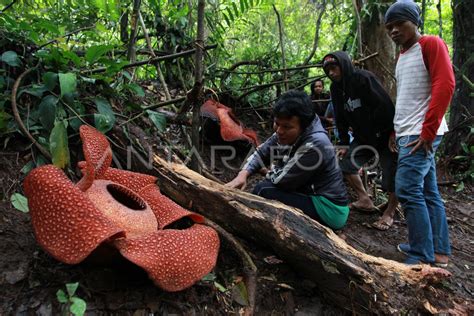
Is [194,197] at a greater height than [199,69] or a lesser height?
lesser

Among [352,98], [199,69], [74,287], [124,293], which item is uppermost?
[199,69]

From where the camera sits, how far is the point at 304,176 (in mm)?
2896

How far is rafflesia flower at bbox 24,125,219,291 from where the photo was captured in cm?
156

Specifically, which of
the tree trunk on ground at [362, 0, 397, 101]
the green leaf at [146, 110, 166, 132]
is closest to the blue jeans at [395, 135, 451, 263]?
the green leaf at [146, 110, 166, 132]

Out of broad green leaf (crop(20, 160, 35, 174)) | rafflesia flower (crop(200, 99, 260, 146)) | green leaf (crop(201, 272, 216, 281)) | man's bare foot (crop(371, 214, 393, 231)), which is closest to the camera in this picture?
green leaf (crop(201, 272, 216, 281))

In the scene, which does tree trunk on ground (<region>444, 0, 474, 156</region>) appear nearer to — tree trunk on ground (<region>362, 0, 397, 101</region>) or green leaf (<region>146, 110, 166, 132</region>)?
tree trunk on ground (<region>362, 0, 397, 101</region>)

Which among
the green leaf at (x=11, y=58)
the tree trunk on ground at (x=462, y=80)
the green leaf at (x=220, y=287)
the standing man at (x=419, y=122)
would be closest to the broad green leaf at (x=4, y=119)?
the green leaf at (x=11, y=58)

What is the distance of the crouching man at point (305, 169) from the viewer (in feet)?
9.36

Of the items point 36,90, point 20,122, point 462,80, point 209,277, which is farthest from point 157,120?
point 462,80

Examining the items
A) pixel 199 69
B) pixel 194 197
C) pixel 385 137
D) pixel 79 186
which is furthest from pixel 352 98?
pixel 79 186

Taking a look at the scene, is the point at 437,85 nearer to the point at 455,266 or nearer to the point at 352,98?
the point at 352,98

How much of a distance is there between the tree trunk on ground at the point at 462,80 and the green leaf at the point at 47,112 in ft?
18.7

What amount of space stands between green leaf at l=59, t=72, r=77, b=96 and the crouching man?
1.34 metres

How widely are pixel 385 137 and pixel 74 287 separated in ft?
9.51
